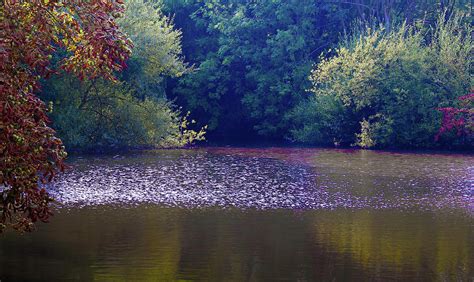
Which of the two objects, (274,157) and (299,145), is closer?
(274,157)

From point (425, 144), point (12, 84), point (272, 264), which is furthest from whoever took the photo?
point (425, 144)

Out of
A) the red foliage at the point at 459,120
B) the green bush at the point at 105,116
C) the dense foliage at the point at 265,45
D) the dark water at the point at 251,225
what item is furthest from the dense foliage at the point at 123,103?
the red foliage at the point at 459,120

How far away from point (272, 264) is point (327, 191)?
8.48 metres

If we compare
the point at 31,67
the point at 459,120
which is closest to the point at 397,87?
the point at 459,120

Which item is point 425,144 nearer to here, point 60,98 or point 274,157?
point 274,157

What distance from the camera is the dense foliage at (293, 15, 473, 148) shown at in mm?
35969

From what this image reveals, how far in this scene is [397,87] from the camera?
3647 centimetres

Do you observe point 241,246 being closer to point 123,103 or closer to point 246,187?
point 246,187

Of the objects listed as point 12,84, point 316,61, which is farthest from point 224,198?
point 316,61

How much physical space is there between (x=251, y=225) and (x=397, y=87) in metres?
21.7

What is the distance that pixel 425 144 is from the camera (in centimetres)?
3612

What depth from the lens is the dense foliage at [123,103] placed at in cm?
2995

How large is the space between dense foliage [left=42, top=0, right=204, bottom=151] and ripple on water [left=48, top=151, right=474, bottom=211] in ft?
10.8

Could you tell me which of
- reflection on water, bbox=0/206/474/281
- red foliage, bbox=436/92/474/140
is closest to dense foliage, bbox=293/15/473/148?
red foliage, bbox=436/92/474/140
